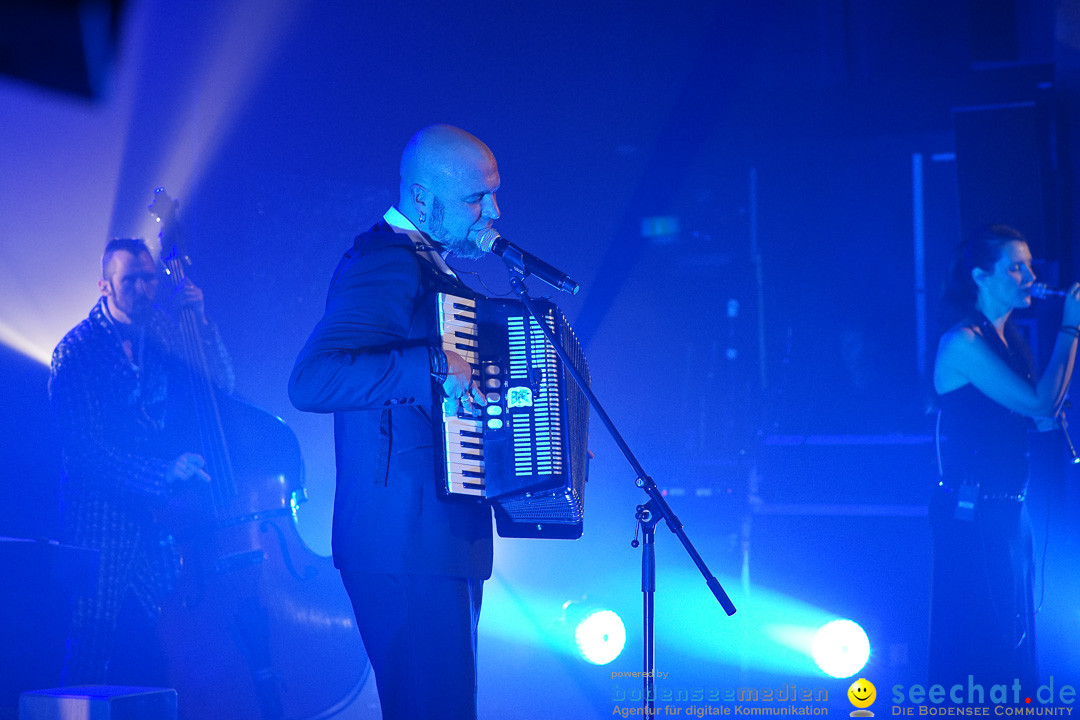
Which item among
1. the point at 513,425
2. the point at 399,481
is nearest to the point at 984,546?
the point at 513,425

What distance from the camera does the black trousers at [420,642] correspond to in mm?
2223

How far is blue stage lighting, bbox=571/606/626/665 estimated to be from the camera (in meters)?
4.34

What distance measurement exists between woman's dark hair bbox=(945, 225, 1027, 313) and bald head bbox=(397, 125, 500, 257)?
224 cm

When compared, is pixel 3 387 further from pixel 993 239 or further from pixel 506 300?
pixel 993 239

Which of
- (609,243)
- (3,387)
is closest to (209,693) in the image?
(3,387)

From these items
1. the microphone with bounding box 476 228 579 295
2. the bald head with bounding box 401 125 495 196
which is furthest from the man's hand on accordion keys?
the bald head with bounding box 401 125 495 196

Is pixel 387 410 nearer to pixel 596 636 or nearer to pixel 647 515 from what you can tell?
pixel 647 515

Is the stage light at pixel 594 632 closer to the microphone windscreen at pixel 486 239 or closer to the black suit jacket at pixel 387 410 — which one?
the black suit jacket at pixel 387 410

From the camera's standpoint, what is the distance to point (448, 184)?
8.13 feet

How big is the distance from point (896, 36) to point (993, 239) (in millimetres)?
1711

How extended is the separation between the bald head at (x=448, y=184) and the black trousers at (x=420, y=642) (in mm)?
848

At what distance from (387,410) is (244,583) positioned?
1477mm

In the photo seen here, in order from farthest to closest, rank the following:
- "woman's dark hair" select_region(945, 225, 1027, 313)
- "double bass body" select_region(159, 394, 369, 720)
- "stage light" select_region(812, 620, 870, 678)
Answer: "stage light" select_region(812, 620, 870, 678) → "woman's dark hair" select_region(945, 225, 1027, 313) → "double bass body" select_region(159, 394, 369, 720)

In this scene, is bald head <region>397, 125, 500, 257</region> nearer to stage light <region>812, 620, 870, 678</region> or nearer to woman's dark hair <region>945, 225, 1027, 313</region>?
woman's dark hair <region>945, 225, 1027, 313</region>
